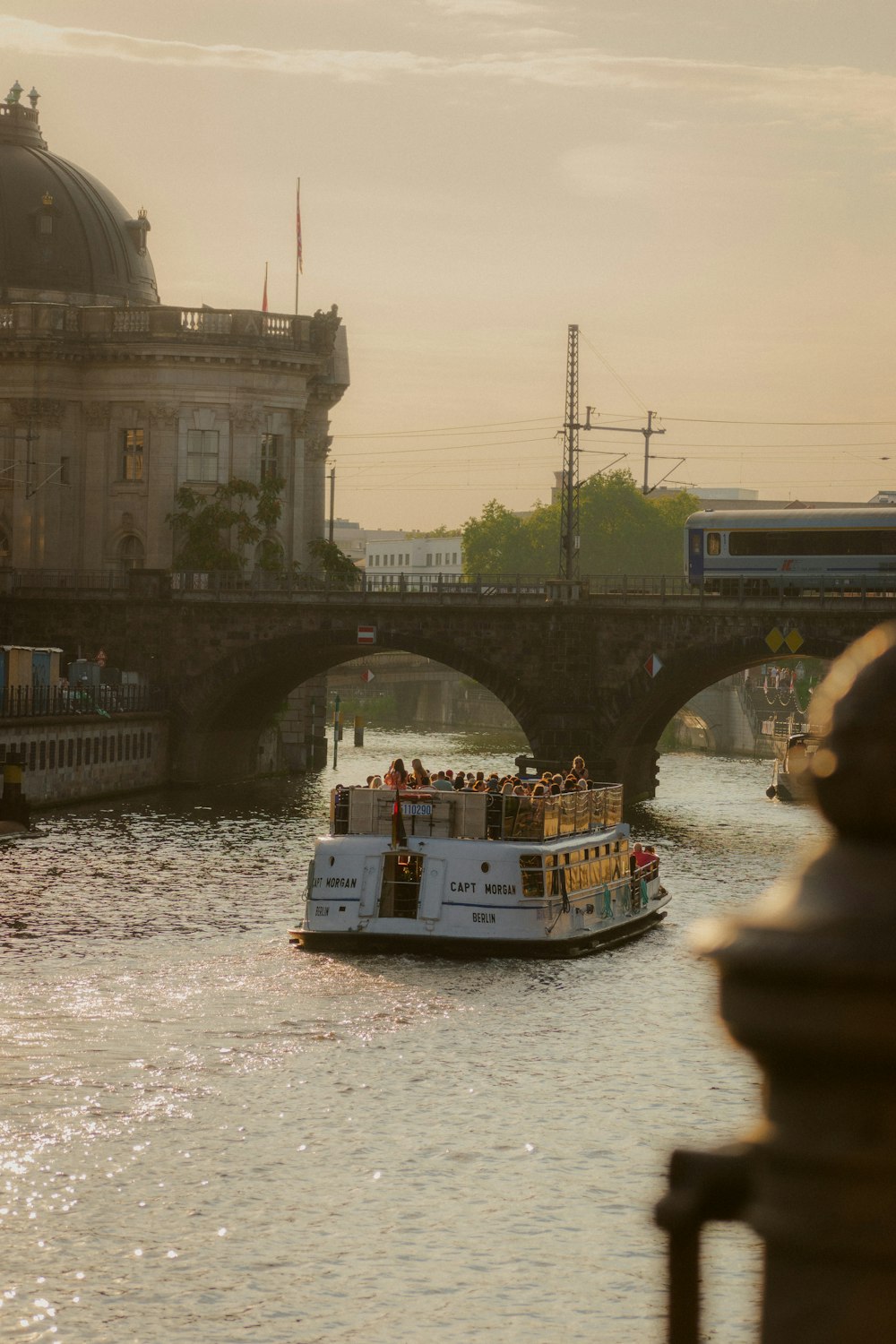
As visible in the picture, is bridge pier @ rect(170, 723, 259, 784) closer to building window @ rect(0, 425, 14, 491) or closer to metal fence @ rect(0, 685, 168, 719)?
metal fence @ rect(0, 685, 168, 719)

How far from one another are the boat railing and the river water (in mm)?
3075

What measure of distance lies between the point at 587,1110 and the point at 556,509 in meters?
152

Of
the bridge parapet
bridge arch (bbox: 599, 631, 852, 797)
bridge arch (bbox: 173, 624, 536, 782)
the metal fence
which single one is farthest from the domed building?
bridge arch (bbox: 599, 631, 852, 797)

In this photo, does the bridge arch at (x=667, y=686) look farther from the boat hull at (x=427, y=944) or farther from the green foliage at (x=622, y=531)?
the green foliage at (x=622, y=531)

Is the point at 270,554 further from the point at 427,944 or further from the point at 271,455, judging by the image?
the point at 427,944

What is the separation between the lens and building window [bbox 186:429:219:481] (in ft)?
320

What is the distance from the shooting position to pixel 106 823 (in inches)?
2657

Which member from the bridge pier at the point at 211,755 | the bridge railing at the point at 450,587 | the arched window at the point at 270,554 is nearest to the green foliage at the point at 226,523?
the arched window at the point at 270,554

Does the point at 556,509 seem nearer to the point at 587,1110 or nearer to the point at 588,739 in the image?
the point at 588,739

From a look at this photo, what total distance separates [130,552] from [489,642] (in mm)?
24126

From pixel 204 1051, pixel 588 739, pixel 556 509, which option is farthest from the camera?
pixel 556 509

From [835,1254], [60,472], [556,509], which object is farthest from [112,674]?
[556,509]

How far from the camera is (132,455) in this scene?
98.7m

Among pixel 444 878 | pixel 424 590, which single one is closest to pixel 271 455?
pixel 424 590
